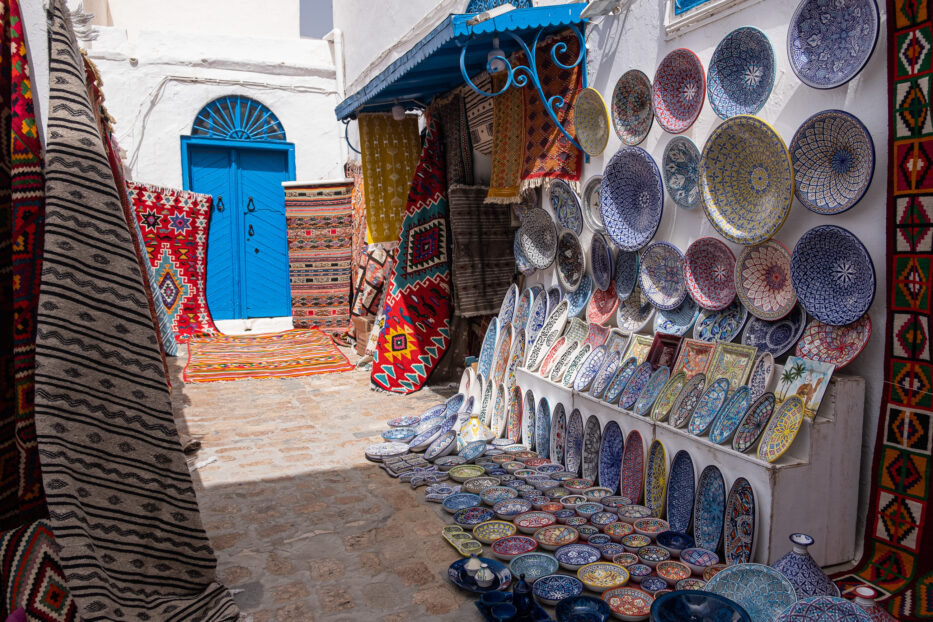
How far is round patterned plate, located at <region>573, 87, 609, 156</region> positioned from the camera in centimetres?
328

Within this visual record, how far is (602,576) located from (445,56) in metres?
2.96

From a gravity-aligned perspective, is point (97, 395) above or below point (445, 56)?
below

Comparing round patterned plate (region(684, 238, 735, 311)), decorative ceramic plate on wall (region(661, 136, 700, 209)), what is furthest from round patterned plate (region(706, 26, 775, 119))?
round patterned plate (region(684, 238, 735, 311))

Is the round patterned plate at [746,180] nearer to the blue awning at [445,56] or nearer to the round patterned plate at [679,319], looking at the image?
the round patterned plate at [679,319]

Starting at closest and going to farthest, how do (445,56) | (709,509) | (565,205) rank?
1. (709,509)
2. (565,205)
3. (445,56)

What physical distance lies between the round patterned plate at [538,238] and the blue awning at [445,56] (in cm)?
100

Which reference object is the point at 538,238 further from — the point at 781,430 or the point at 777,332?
the point at 781,430

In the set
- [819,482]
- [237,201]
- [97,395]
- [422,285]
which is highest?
[237,201]

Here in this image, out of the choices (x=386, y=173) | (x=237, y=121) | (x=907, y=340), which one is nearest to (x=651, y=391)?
(x=907, y=340)

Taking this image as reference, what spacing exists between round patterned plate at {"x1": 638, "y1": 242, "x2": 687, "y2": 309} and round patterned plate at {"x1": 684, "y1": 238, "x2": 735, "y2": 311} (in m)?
0.07

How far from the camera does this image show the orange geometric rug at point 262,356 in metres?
5.89

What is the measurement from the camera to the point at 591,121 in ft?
11.1

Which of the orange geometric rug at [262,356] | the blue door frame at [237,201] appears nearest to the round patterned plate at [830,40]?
the orange geometric rug at [262,356]

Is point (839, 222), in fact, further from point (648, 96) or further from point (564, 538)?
point (564, 538)
